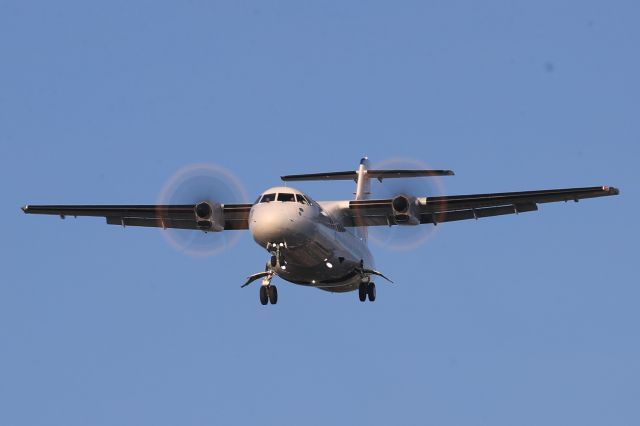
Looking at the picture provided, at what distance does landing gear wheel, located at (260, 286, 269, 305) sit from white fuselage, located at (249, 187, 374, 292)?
598mm

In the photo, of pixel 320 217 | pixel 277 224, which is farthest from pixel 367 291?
pixel 277 224

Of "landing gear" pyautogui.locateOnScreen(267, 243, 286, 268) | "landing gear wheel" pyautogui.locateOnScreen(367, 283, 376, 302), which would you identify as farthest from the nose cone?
"landing gear wheel" pyautogui.locateOnScreen(367, 283, 376, 302)

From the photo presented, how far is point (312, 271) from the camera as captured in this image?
33.1m

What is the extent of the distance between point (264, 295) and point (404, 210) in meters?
4.67

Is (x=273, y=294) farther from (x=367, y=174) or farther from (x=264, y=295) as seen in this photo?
(x=367, y=174)

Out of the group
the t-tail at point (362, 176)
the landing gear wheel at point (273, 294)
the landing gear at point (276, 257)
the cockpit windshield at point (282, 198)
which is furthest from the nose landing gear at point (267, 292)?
the t-tail at point (362, 176)

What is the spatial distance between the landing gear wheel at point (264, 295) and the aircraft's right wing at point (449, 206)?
3.18m

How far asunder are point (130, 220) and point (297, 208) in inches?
356

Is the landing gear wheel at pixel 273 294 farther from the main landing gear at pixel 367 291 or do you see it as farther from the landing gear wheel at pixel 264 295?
the main landing gear at pixel 367 291

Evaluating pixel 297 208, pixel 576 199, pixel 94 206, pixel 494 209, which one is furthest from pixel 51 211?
pixel 576 199

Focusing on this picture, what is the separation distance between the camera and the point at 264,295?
1305 inches

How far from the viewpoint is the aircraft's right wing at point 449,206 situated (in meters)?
33.2

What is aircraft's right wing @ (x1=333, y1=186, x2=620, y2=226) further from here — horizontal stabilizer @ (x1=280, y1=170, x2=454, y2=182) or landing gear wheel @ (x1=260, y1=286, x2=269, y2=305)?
landing gear wheel @ (x1=260, y1=286, x2=269, y2=305)

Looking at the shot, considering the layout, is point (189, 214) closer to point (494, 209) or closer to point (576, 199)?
point (494, 209)
